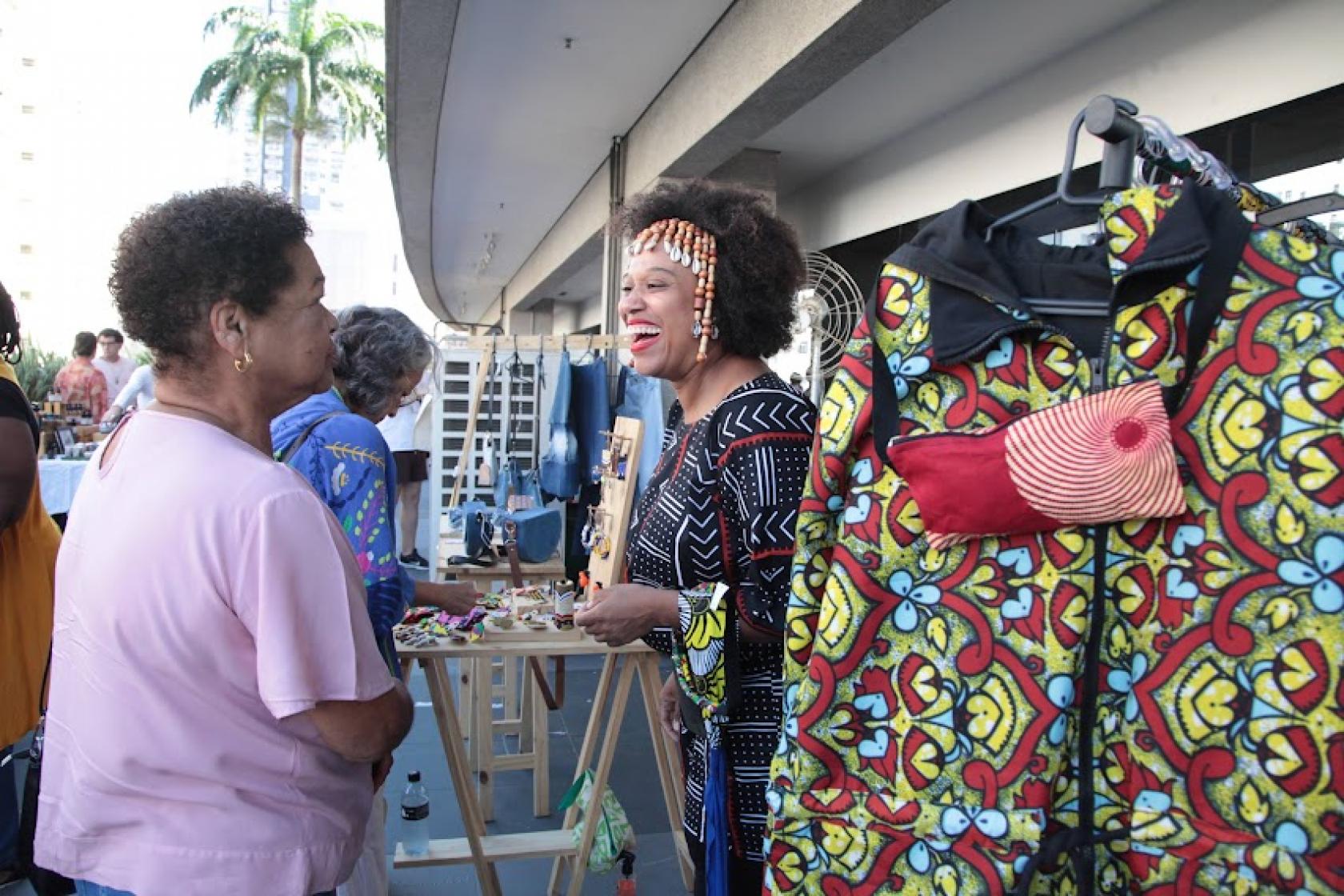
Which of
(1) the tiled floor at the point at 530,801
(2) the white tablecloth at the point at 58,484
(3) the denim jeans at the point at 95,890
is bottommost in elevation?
(1) the tiled floor at the point at 530,801

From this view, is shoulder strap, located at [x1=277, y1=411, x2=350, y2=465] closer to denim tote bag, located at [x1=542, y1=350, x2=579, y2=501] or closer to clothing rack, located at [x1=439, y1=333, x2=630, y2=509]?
denim tote bag, located at [x1=542, y1=350, x2=579, y2=501]

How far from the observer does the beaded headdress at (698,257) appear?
6.05 ft

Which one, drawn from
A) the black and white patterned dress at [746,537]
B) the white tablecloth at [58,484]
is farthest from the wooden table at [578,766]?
the white tablecloth at [58,484]

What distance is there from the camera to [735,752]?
5.57 ft

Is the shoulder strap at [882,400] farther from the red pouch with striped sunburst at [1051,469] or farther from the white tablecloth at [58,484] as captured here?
the white tablecloth at [58,484]

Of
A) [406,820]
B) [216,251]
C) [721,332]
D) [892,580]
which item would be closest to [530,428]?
[406,820]

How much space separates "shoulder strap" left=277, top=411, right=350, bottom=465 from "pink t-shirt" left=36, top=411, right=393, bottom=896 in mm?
884

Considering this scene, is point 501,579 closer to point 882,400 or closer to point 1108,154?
point 882,400

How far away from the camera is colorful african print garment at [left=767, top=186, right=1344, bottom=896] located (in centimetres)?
85

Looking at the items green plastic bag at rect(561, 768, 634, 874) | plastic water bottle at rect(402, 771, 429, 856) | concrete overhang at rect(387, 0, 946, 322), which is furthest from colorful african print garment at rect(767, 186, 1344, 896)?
concrete overhang at rect(387, 0, 946, 322)

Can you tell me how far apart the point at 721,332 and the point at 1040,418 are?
977mm

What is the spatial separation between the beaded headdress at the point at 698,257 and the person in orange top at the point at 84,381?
7.53 m

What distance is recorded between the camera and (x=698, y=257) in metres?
1.86

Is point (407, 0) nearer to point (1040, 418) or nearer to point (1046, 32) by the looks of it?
point (1046, 32)
